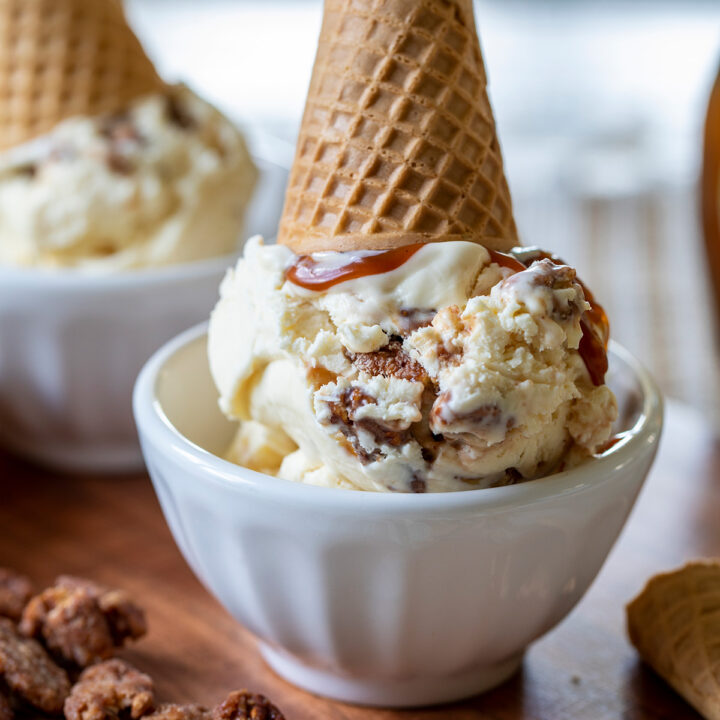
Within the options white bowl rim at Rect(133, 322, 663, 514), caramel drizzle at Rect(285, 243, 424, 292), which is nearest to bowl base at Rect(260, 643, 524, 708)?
white bowl rim at Rect(133, 322, 663, 514)

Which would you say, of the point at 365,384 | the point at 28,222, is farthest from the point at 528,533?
the point at 28,222

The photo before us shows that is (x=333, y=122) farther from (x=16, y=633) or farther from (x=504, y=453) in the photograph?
(x=16, y=633)

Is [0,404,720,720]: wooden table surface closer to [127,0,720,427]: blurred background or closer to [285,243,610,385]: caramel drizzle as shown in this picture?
[285,243,610,385]: caramel drizzle

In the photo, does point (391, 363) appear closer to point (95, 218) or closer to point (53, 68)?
point (95, 218)

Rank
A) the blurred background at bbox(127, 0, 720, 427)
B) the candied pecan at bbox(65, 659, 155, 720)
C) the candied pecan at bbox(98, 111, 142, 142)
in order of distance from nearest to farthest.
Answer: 1. the candied pecan at bbox(65, 659, 155, 720)
2. the candied pecan at bbox(98, 111, 142, 142)
3. the blurred background at bbox(127, 0, 720, 427)

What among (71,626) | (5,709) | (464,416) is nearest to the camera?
(464,416)

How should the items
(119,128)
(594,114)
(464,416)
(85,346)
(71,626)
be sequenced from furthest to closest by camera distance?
1. (594,114)
2. (119,128)
3. (85,346)
4. (71,626)
5. (464,416)

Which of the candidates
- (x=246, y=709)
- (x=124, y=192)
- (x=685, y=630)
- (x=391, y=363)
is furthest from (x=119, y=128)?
(x=685, y=630)

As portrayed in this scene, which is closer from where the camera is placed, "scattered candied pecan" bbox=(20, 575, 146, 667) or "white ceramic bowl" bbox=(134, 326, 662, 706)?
"white ceramic bowl" bbox=(134, 326, 662, 706)

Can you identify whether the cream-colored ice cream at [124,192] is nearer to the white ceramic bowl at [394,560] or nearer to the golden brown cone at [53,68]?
the golden brown cone at [53,68]
